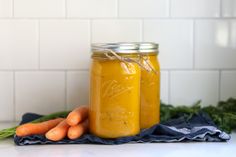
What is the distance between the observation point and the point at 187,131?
0.99 metres

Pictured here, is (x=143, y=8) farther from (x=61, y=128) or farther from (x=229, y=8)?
(x=61, y=128)

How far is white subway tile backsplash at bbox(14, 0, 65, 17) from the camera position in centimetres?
120

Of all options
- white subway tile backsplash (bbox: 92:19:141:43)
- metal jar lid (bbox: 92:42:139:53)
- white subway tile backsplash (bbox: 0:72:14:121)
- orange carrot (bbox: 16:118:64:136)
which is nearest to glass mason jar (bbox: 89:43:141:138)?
metal jar lid (bbox: 92:42:139:53)

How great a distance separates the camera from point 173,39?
4.01ft

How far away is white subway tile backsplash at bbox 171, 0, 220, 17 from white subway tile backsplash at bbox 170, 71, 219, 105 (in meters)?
0.17

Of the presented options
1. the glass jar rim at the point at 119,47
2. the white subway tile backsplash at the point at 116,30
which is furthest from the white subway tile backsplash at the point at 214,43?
the glass jar rim at the point at 119,47

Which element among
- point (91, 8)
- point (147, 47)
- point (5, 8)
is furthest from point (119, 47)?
point (5, 8)

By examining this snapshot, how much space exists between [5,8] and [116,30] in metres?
Answer: 0.33

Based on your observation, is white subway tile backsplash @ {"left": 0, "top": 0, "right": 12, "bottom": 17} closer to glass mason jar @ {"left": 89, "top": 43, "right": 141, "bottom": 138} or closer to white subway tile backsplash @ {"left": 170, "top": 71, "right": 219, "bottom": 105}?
glass mason jar @ {"left": 89, "top": 43, "right": 141, "bottom": 138}

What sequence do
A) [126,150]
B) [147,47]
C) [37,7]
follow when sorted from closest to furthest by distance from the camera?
[126,150] → [147,47] → [37,7]

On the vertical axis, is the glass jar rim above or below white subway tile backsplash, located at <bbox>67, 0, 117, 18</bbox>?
below

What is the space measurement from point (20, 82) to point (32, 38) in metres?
0.14

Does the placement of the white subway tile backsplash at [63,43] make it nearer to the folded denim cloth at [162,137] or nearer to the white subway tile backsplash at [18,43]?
the white subway tile backsplash at [18,43]

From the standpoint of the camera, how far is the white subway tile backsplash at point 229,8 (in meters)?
1.22
